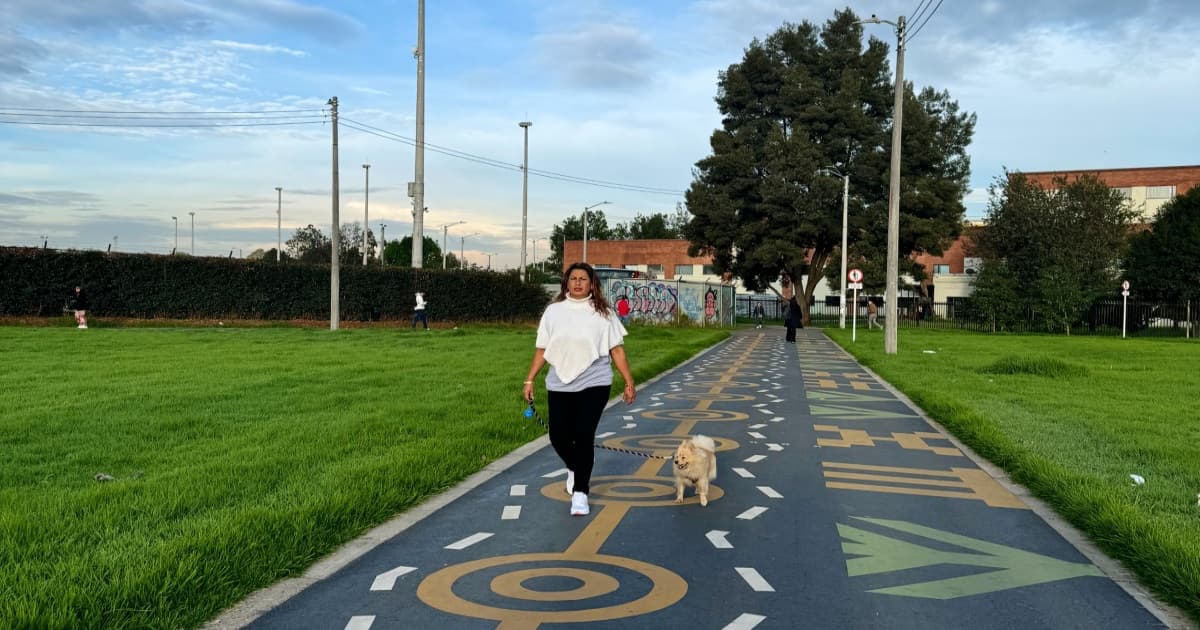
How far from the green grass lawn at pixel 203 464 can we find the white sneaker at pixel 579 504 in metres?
1.24

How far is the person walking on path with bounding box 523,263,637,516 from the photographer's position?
6566 mm

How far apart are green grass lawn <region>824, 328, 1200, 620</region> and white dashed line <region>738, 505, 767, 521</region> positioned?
84.5 inches

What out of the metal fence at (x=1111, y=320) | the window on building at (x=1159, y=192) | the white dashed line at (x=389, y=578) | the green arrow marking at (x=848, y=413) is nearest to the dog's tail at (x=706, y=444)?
the white dashed line at (x=389, y=578)

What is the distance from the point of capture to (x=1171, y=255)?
4650 cm

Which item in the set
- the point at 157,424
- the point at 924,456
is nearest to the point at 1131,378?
the point at 924,456

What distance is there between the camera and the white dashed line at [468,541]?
18.4ft

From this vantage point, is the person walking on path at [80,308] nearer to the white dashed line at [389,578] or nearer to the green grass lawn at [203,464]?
the green grass lawn at [203,464]

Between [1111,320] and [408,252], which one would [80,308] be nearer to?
[1111,320]

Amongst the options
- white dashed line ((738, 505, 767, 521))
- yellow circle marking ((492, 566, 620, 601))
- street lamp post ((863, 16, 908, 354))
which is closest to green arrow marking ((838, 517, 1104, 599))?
white dashed line ((738, 505, 767, 521))

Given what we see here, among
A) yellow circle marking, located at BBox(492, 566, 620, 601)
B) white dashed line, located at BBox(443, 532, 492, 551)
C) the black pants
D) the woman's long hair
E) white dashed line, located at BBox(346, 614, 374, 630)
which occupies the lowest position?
white dashed line, located at BBox(443, 532, 492, 551)

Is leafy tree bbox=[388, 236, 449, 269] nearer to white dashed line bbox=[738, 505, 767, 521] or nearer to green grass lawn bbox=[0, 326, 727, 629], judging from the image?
green grass lawn bbox=[0, 326, 727, 629]

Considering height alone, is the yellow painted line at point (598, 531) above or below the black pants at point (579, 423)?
below

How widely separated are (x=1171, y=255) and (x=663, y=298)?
25831mm


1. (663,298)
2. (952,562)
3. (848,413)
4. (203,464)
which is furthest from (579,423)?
(663,298)
